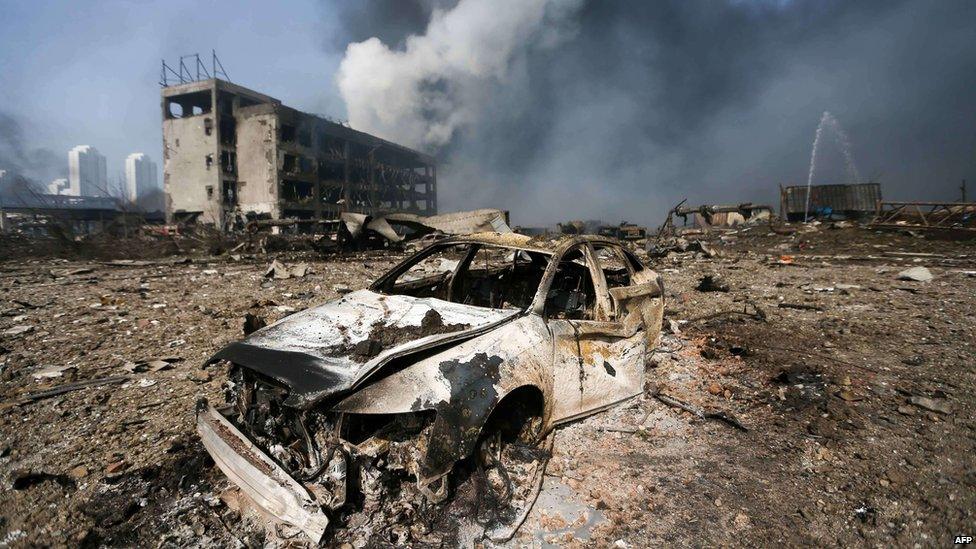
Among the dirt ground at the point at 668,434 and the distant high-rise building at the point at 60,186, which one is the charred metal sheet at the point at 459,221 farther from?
the distant high-rise building at the point at 60,186

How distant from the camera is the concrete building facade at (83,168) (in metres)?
91.8

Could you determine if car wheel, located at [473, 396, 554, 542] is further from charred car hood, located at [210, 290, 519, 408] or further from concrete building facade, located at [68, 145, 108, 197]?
concrete building facade, located at [68, 145, 108, 197]

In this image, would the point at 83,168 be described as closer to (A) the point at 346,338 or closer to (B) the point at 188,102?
(B) the point at 188,102

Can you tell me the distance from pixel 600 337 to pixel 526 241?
3.06 ft

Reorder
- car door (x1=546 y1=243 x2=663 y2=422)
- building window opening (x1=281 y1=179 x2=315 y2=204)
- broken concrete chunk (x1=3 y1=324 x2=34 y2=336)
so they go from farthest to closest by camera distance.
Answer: building window opening (x1=281 y1=179 x2=315 y2=204), broken concrete chunk (x1=3 y1=324 x2=34 y2=336), car door (x1=546 y1=243 x2=663 y2=422)

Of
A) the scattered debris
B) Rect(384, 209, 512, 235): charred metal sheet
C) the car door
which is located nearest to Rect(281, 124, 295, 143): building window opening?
Rect(384, 209, 512, 235): charred metal sheet

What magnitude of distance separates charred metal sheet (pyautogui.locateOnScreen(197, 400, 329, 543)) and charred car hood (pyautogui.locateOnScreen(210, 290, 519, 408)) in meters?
0.30

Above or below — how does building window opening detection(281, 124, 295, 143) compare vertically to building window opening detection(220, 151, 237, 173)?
above

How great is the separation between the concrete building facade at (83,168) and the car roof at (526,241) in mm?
114520

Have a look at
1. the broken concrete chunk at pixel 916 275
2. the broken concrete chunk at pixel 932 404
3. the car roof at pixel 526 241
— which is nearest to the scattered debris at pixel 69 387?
the car roof at pixel 526 241

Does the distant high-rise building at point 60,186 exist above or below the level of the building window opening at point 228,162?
above

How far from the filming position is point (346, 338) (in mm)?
2846

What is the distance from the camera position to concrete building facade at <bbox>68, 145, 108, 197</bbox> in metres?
91.8

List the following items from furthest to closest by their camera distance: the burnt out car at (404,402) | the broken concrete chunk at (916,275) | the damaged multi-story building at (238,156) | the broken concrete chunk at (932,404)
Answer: the damaged multi-story building at (238,156), the broken concrete chunk at (916,275), the broken concrete chunk at (932,404), the burnt out car at (404,402)
